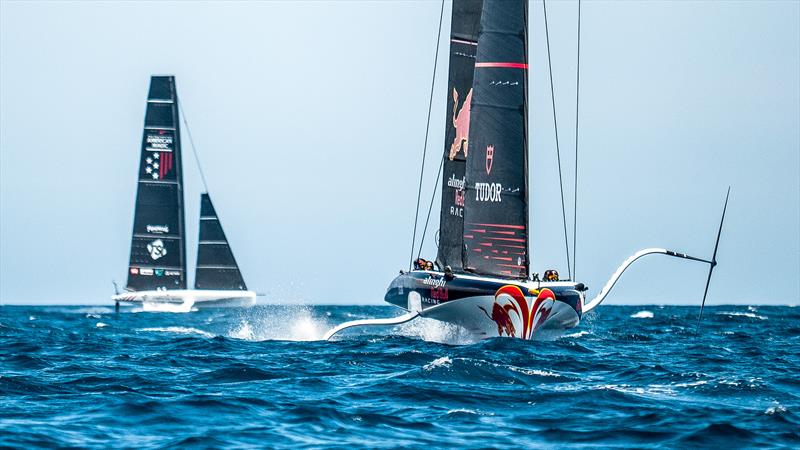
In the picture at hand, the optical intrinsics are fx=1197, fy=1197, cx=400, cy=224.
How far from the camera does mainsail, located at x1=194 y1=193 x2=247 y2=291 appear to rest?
71625 millimetres

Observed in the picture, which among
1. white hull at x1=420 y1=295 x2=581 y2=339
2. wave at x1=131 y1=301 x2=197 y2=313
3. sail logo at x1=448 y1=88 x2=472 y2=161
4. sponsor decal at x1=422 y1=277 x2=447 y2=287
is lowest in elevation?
Answer: wave at x1=131 y1=301 x2=197 y2=313

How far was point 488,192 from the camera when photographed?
28547mm

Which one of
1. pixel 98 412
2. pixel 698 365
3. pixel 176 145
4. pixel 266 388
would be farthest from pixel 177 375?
pixel 176 145

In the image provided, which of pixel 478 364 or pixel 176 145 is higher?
pixel 176 145

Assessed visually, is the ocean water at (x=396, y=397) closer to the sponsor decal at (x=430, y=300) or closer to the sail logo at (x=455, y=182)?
the sponsor decal at (x=430, y=300)

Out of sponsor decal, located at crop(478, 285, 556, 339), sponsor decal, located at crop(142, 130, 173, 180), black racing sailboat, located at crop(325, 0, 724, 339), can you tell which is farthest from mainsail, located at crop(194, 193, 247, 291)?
sponsor decal, located at crop(478, 285, 556, 339)

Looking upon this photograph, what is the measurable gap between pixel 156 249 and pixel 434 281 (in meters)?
46.2

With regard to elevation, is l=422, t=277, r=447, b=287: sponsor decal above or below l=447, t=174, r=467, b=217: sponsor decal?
below

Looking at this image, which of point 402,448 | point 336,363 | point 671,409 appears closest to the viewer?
point 402,448

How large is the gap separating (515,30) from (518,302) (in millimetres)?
6609

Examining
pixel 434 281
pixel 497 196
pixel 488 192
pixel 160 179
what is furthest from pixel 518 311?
pixel 160 179

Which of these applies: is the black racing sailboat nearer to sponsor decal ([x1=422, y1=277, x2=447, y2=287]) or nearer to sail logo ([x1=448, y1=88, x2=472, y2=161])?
sponsor decal ([x1=422, y1=277, x2=447, y2=287])

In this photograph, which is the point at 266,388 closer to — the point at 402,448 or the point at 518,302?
the point at 402,448

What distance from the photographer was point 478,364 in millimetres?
21531
